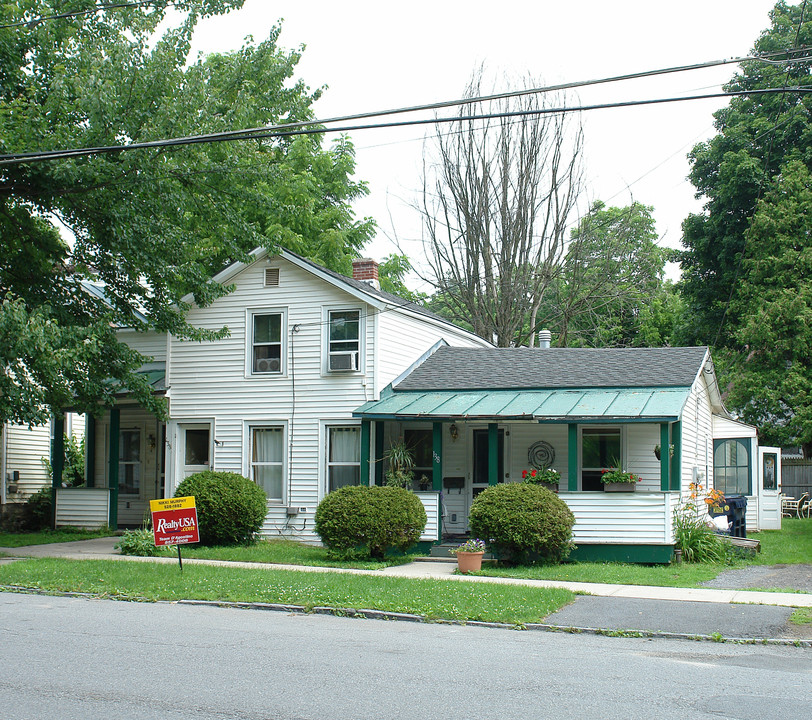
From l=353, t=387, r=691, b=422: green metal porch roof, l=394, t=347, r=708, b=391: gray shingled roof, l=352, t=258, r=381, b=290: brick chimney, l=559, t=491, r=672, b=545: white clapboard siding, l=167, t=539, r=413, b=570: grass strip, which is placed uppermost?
l=352, t=258, r=381, b=290: brick chimney

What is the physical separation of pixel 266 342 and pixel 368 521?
561 cm

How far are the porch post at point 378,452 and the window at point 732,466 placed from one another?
31.5 ft

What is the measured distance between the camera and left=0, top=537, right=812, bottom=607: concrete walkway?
1216 centimetres

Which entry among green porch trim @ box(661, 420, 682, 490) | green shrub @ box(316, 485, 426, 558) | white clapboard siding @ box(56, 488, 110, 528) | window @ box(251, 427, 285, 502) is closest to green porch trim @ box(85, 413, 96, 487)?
white clapboard siding @ box(56, 488, 110, 528)

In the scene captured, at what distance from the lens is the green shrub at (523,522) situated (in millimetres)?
14797

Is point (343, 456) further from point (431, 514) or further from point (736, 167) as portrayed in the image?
point (736, 167)

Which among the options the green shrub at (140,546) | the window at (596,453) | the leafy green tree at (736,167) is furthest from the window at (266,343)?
the leafy green tree at (736,167)

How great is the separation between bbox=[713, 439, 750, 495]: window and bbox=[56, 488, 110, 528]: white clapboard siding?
603 inches

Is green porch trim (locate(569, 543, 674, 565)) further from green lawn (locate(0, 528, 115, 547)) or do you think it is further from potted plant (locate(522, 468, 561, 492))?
green lawn (locate(0, 528, 115, 547))

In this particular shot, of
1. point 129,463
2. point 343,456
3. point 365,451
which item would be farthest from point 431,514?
point 129,463

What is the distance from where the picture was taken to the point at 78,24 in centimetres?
1783

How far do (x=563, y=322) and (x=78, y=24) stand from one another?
68.1 feet

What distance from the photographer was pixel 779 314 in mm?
28344

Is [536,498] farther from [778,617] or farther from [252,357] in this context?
[252,357]
